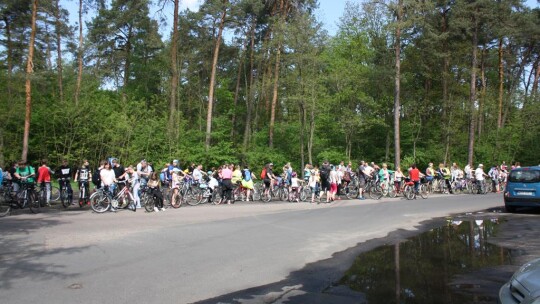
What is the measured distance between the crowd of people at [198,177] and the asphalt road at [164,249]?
162 cm

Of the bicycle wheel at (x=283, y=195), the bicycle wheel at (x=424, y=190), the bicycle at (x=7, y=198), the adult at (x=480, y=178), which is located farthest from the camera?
the adult at (x=480, y=178)

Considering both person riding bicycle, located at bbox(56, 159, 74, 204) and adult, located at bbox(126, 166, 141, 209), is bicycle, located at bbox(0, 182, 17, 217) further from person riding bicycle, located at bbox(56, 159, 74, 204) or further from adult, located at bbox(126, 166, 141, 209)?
adult, located at bbox(126, 166, 141, 209)

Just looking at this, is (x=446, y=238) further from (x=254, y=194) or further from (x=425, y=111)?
(x=425, y=111)

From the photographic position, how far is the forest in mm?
28750

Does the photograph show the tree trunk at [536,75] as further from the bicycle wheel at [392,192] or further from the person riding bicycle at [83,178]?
the person riding bicycle at [83,178]

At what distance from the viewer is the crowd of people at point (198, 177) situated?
1612 centimetres

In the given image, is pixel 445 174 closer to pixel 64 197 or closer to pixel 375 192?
pixel 375 192

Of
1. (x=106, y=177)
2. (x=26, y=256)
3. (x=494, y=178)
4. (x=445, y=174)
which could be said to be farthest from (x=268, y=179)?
(x=494, y=178)

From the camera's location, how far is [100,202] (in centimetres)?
1520

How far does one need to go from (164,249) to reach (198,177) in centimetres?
1119

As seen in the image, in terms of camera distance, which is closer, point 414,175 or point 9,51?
point 414,175

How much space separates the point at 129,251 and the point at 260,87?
95.8ft

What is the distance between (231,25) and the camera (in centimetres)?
3297

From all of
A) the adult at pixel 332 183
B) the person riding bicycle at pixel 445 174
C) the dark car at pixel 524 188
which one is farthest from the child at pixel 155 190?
the person riding bicycle at pixel 445 174
